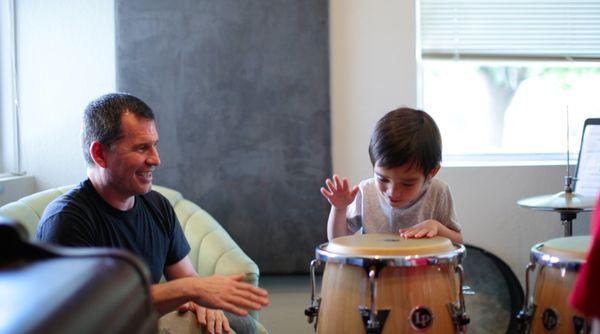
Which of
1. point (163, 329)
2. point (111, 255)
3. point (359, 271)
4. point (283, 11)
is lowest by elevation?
point (163, 329)

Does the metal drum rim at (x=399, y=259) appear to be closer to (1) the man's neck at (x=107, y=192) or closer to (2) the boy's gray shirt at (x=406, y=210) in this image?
(2) the boy's gray shirt at (x=406, y=210)

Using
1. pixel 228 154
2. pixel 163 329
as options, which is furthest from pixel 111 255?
pixel 228 154

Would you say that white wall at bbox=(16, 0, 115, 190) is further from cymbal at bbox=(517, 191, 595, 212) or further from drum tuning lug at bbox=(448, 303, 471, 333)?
drum tuning lug at bbox=(448, 303, 471, 333)

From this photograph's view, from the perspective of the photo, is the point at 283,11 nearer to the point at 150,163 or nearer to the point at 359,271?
the point at 150,163

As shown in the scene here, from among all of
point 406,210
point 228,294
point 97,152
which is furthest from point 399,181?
point 97,152

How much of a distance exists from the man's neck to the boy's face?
0.76 meters

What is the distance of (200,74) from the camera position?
11.0 feet

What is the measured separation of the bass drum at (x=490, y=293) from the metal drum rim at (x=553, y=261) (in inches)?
57.9

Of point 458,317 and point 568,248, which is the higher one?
point 568,248

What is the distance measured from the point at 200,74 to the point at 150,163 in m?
1.21

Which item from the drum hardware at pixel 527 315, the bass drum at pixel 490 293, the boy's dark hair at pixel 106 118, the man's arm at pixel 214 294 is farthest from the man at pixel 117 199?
the bass drum at pixel 490 293

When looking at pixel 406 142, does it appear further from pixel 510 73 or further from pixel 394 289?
pixel 510 73

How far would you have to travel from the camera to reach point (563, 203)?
2.96 meters

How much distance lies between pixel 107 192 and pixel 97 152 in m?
0.12
